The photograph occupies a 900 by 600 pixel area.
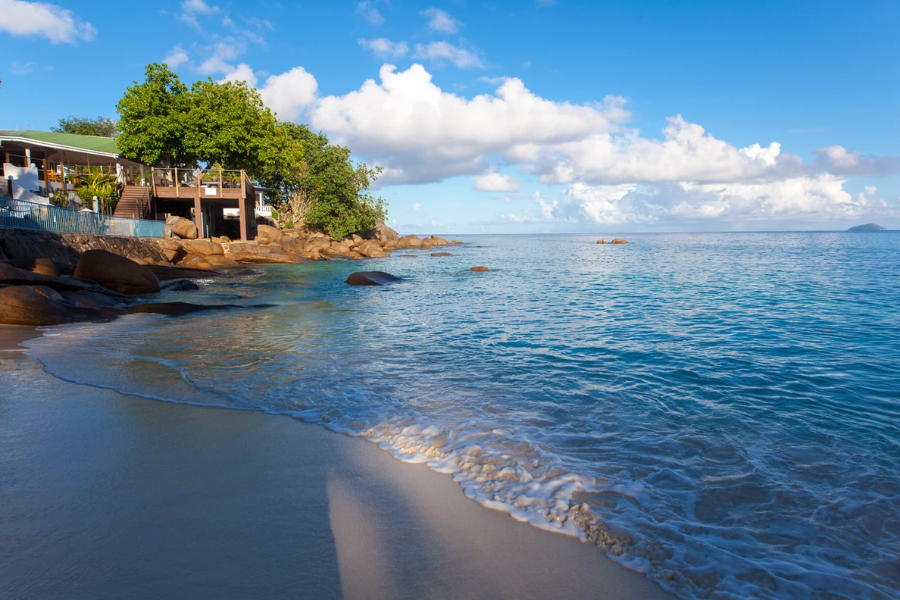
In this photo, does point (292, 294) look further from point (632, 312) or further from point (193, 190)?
point (193, 190)

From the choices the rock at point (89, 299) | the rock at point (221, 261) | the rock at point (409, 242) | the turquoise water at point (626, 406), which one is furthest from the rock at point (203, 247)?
the rock at point (409, 242)

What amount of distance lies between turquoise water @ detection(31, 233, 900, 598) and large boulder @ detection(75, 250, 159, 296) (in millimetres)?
4596

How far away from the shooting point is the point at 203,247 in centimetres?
2883

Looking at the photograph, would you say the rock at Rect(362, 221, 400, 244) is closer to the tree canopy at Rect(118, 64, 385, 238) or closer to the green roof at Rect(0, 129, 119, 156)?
the tree canopy at Rect(118, 64, 385, 238)

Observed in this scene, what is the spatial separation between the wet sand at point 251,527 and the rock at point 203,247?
25.9 metres

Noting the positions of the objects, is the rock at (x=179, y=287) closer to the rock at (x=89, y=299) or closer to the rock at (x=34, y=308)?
the rock at (x=89, y=299)

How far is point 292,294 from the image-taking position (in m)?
18.3

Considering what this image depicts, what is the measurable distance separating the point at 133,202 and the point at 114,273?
19791mm

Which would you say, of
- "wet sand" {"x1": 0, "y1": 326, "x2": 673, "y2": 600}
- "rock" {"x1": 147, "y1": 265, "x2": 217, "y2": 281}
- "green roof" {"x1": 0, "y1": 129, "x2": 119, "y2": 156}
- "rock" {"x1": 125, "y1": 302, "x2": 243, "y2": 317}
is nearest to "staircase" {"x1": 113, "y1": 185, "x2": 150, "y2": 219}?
"green roof" {"x1": 0, "y1": 129, "x2": 119, "y2": 156}

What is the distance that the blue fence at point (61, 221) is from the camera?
16969 millimetres

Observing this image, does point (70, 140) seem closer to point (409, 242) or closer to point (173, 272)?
point (173, 272)

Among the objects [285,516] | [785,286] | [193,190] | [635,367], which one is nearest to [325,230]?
[193,190]

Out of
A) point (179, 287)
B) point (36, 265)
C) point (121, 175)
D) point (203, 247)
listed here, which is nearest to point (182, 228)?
point (203, 247)

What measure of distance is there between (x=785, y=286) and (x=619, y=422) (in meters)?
18.4
